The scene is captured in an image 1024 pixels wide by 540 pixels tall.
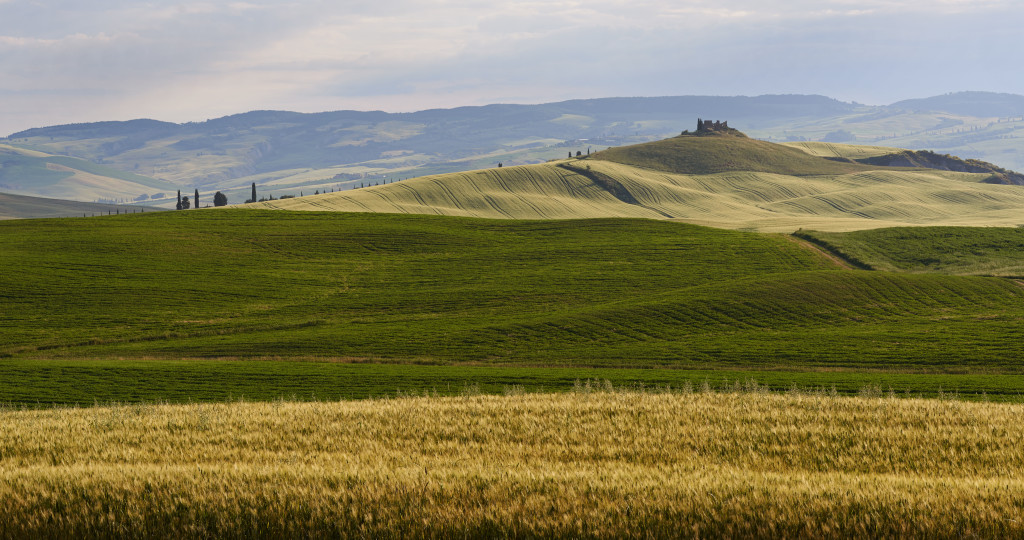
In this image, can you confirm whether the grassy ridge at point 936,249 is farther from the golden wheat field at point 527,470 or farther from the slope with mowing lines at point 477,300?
the golden wheat field at point 527,470

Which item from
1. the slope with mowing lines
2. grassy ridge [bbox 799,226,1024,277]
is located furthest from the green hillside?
grassy ridge [bbox 799,226,1024,277]

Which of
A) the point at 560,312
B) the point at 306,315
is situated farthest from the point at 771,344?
the point at 306,315

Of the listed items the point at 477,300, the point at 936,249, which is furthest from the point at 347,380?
the point at 936,249

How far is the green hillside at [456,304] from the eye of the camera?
4744 cm

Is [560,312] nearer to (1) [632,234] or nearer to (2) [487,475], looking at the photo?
(1) [632,234]

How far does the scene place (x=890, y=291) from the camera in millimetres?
67000

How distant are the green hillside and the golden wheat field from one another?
18652 millimetres

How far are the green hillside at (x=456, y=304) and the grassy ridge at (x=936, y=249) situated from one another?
700cm

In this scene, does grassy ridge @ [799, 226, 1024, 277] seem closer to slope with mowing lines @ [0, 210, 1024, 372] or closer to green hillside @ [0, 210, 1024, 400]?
green hillside @ [0, 210, 1024, 400]

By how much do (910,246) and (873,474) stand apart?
301 feet

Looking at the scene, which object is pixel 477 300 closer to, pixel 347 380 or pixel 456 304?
pixel 456 304

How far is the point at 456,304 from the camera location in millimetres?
66438

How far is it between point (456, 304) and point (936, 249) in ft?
189

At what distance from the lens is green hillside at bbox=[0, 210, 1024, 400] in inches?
1868
